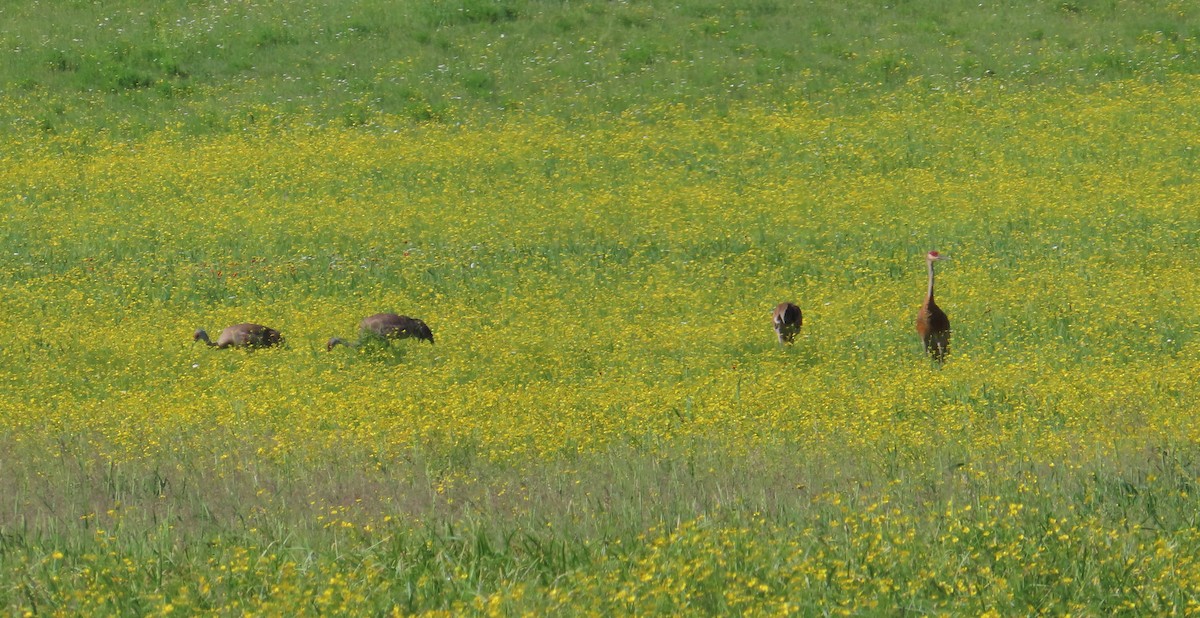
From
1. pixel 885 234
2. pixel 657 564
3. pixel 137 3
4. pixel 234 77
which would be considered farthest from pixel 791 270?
pixel 137 3

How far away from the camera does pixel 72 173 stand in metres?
26.9

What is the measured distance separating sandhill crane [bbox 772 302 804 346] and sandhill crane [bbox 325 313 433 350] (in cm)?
348

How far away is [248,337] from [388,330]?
1.48m

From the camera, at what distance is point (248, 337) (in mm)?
15172

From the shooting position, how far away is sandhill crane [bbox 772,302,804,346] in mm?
14688

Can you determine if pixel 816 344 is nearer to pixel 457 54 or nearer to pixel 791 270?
pixel 791 270

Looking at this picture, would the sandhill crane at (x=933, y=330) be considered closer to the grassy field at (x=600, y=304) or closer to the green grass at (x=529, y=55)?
the grassy field at (x=600, y=304)

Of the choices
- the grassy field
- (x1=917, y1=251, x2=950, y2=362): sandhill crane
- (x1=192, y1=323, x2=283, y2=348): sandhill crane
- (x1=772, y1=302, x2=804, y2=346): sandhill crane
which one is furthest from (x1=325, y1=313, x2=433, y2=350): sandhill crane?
(x1=917, y1=251, x2=950, y2=362): sandhill crane

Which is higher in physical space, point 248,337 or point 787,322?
point 787,322

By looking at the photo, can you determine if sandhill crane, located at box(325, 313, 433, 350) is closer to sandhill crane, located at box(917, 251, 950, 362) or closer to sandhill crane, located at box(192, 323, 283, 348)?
sandhill crane, located at box(192, 323, 283, 348)

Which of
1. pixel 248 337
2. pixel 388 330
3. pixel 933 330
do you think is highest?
pixel 933 330

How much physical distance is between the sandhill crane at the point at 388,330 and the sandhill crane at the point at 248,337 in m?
0.61

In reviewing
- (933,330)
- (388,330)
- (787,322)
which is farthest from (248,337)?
(933,330)

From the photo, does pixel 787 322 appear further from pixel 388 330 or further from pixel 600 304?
pixel 388 330
